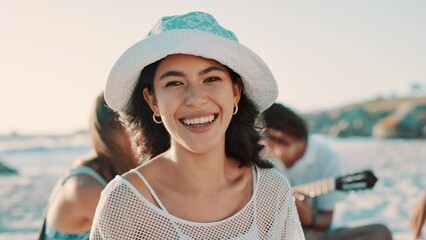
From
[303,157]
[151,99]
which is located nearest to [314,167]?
[303,157]

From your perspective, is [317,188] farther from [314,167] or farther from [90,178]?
[90,178]

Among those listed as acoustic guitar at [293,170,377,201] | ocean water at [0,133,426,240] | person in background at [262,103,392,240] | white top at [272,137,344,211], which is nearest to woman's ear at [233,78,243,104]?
acoustic guitar at [293,170,377,201]

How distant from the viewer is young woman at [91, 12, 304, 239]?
2320 mm

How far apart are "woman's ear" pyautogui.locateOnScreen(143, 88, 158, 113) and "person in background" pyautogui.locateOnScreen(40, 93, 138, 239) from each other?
750 millimetres

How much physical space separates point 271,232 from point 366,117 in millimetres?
32531

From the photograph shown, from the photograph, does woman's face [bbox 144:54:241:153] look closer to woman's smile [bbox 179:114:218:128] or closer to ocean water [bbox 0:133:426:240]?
woman's smile [bbox 179:114:218:128]

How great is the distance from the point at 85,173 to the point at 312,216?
1.81 m

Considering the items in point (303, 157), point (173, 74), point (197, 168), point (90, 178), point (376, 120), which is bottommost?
point (376, 120)

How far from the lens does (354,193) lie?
870cm

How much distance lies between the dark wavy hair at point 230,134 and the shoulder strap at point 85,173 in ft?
2.32

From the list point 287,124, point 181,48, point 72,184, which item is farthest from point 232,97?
point 287,124

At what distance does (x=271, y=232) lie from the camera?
2600 millimetres

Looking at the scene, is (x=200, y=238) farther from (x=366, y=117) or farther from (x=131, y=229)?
(x=366, y=117)

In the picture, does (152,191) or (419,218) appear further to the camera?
(419,218)
